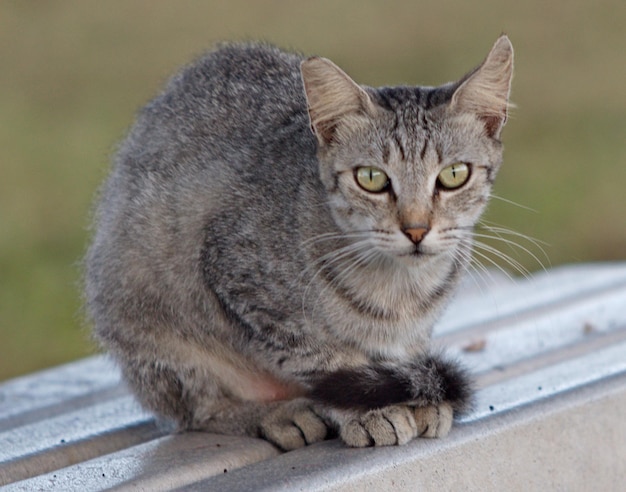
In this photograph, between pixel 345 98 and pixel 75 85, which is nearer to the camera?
pixel 345 98

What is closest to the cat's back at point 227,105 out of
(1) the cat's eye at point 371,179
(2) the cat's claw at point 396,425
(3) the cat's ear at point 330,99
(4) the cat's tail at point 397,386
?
(3) the cat's ear at point 330,99

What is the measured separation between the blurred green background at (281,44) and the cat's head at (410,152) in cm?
284

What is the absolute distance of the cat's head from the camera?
268 centimetres

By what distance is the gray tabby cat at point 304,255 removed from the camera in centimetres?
274

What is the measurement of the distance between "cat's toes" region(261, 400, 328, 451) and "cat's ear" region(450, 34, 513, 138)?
80 cm

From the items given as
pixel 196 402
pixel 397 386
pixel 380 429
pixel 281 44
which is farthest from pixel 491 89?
pixel 281 44

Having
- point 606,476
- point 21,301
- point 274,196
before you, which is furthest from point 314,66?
point 21,301

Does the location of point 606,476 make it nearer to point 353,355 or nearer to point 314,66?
point 353,355

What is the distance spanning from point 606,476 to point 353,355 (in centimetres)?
70

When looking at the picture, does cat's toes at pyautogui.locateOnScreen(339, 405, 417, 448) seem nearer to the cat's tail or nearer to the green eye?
the cat's tail

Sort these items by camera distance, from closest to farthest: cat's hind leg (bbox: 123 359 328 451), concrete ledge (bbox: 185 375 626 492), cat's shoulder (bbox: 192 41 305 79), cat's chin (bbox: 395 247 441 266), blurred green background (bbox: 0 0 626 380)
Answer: concrete ledge (bbox: 185 375 626 492) < cat's chin (bbox: 395 247 441 266) < cat's hind leg (bbox: 123 359 328 451) < cat's shoulder (bbox: 192 41 305 79) < blurred green background (bbox: 0 0 626 380)

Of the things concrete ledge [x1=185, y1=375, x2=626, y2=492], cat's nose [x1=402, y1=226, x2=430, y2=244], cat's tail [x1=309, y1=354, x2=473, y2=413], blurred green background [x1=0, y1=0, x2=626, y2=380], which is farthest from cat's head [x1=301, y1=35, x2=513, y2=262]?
blurred green background [x1=0, y1=0, x2=626, y2=380]

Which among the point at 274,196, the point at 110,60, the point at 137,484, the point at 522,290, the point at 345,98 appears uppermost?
the point at 345,98

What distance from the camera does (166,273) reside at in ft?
9.84
